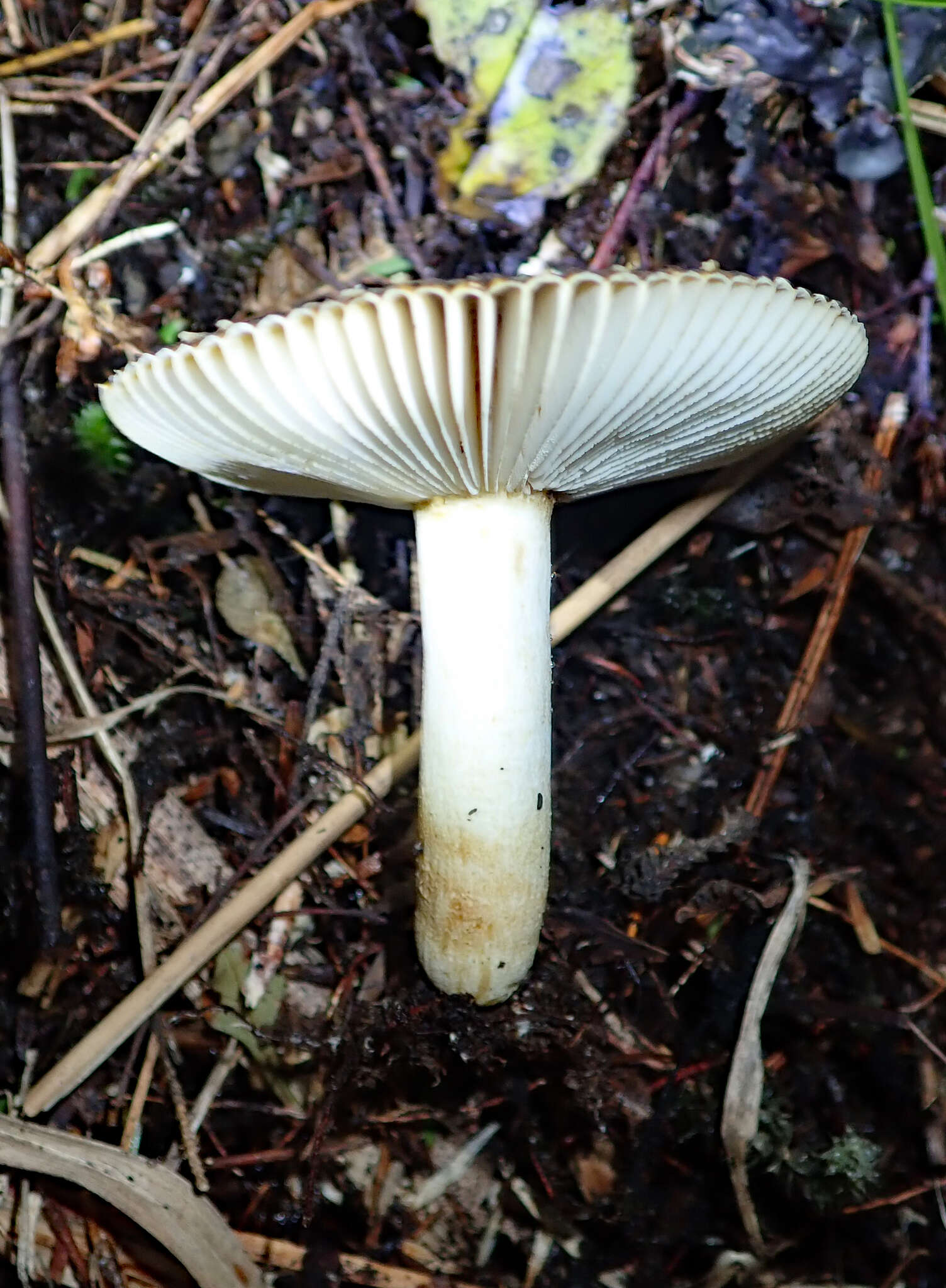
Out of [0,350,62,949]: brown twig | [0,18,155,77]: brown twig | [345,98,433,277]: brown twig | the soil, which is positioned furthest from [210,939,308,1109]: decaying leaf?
[0,18,155,77]: brown twig

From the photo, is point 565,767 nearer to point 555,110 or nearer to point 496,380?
point 496,380

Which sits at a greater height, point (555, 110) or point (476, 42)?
point (476, 42)

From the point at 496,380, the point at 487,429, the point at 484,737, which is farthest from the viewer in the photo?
the point at 484,737

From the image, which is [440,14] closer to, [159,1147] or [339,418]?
[339,418]

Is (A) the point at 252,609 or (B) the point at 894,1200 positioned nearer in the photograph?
(B) the point at 894,1200

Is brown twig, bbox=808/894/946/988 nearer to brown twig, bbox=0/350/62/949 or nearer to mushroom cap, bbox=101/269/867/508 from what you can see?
mushroom cap, bbox=101/269/867/508

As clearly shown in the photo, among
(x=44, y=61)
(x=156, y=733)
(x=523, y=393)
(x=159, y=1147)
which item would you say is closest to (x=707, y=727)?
(x=523, y=393)

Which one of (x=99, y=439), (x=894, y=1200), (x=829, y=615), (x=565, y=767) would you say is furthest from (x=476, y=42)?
(x=894, y=1200)
